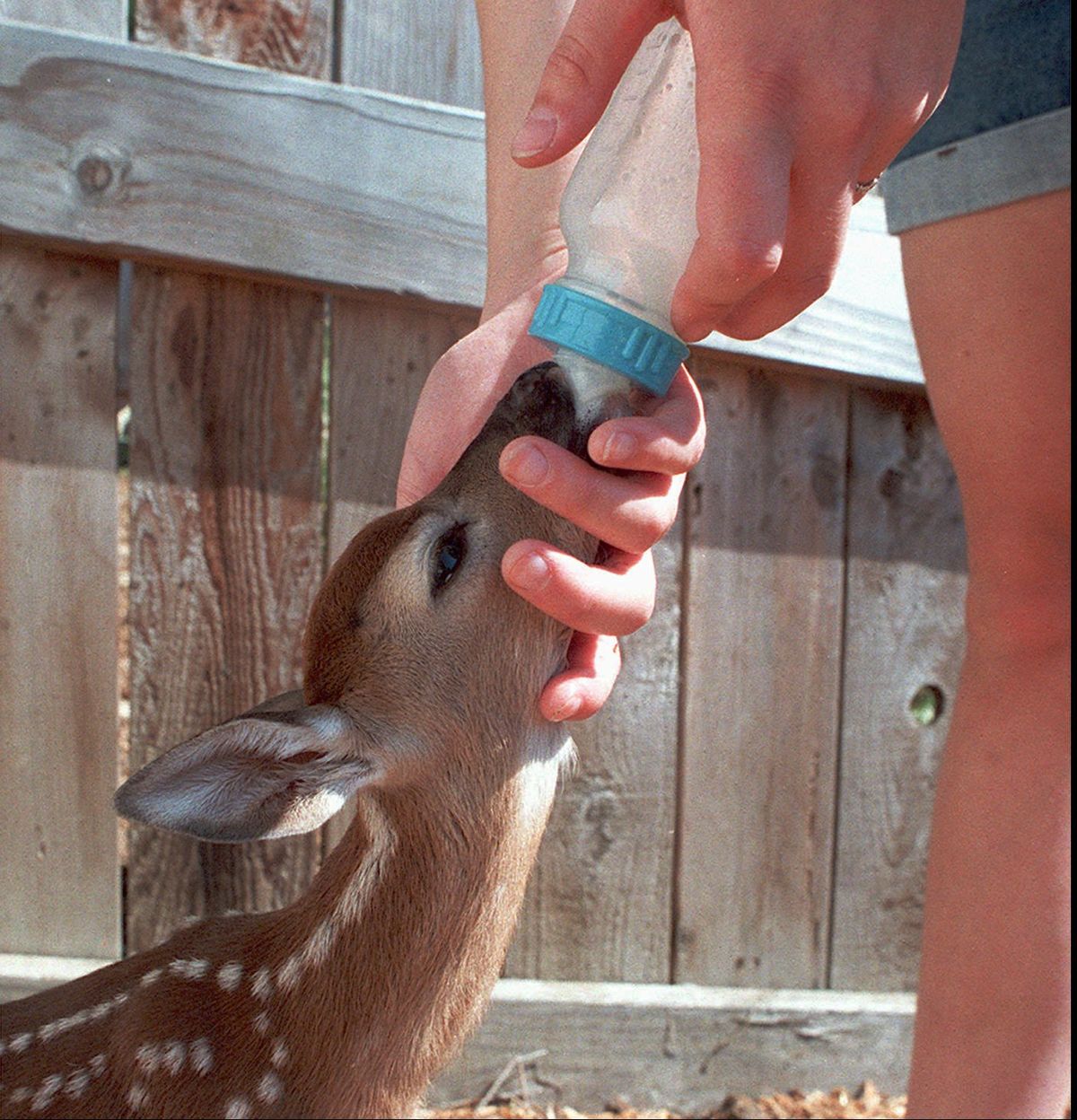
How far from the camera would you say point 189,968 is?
1931 mm

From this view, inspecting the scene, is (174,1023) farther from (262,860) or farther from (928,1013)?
(928,1013)

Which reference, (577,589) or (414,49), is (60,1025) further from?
(414,49)

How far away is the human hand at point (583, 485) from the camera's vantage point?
5.34 feet

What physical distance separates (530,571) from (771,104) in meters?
0.63

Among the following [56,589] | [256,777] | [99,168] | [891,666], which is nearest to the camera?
[256,777]

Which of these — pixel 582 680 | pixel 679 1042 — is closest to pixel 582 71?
pixel 582 680

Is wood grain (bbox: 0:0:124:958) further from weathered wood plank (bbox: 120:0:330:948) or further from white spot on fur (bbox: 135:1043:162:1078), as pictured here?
white spot on fur (bbox: 135:1043:162:1078)

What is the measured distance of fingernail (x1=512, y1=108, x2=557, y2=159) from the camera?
1476mm

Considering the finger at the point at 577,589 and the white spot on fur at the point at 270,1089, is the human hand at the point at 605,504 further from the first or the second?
the white spot on fur at the point at 270,1089

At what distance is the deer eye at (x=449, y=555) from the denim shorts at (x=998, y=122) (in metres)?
0.99

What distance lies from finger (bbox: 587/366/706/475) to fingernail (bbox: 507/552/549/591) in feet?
0.48

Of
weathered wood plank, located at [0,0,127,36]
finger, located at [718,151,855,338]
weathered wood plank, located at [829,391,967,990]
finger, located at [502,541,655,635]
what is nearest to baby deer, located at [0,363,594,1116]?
finger, located at [502,541,655,635]

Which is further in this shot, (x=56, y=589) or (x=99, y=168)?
(x=56, y=589)

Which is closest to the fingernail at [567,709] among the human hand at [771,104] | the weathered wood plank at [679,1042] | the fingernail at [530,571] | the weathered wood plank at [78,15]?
the fingernail at [530,571]
